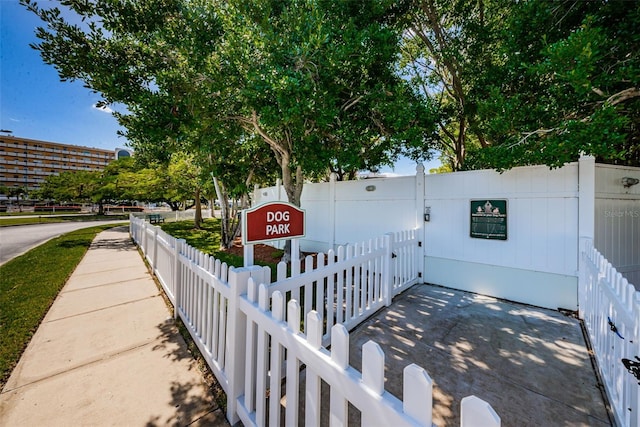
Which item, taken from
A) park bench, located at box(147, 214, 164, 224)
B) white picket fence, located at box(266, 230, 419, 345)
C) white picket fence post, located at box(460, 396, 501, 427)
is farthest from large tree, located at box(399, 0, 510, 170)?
park bench, located at box(147, 214, 164, 224)

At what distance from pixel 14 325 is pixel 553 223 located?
26.9 feet

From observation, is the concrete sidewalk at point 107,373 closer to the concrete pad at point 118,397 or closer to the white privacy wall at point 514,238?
the concrete pad at point 118,397

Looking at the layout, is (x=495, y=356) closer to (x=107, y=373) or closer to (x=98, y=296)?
(x=107, y=373)

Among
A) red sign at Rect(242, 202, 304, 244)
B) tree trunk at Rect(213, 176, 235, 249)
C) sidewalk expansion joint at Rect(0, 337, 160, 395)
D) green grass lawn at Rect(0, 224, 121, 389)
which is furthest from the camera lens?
tree trunk at Rect(213, 176, 235, 249)

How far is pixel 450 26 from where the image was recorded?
23.5ft

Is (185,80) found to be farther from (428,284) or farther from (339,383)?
(428,284)

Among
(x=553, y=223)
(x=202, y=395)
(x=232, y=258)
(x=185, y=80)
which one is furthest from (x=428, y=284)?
(x=185, y=80)

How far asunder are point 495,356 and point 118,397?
154 inches

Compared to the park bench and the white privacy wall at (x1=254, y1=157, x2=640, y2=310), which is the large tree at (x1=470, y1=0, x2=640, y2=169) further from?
the park bench

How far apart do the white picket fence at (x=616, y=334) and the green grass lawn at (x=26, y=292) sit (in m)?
5.31

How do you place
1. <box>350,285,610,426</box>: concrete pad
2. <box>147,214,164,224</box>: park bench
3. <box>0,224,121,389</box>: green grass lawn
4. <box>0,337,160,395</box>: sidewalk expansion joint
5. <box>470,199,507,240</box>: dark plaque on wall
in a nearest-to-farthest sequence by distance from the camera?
1. <box>350,285,610,426</box>: concrete pad
2. <box>0,337,160,395</box>: sidewalk expansion joint
3. <box>0,224,121,389</box>: green grass lawn
4. <box>470,199,507,240</box>: dark plaque on wall
5. <box>147,214,164,224</box>: park bench

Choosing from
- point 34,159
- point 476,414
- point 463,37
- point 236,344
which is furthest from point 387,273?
point 34,159

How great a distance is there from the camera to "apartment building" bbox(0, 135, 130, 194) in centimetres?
6225

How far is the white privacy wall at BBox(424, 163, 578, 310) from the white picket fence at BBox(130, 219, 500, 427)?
1482 mm
